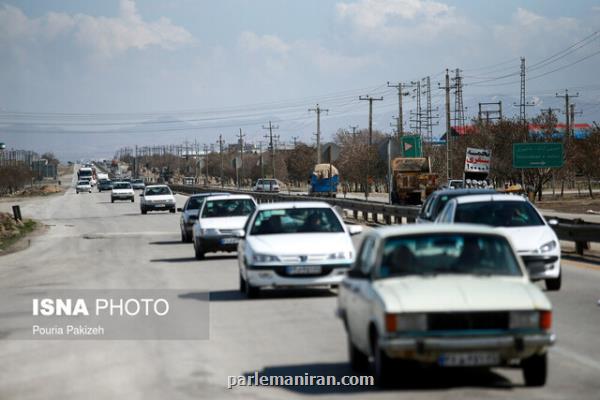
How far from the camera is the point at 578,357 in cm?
1127

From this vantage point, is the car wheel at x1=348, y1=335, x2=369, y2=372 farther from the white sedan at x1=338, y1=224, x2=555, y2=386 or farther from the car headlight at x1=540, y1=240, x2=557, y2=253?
the car headlight at x1=540, y1=240, x2=557, y2=253

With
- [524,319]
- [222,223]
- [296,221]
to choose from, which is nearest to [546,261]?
[296,221]

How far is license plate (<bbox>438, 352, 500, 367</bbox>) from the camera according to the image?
9109mm

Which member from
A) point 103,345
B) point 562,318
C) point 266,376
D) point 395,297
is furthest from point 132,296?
point 395,297

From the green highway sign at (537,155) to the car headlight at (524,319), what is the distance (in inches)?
2145

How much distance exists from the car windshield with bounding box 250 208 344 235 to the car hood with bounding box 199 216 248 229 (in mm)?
6894

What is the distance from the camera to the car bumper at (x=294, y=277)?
1722 cm

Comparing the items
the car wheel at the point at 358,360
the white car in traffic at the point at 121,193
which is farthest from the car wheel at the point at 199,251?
the white car in traffic at the point at 121,193

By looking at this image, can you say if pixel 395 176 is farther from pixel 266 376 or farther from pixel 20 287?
pixel 266 376

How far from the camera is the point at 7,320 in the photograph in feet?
53.4

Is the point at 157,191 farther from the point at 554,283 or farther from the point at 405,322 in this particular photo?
the point at 405,322

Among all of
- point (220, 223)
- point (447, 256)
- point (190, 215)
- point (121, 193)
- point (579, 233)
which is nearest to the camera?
point (447, 256)

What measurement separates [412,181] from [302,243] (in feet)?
156

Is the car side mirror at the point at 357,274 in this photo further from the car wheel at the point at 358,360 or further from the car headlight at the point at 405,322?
the car headlight at the point at 405,322
